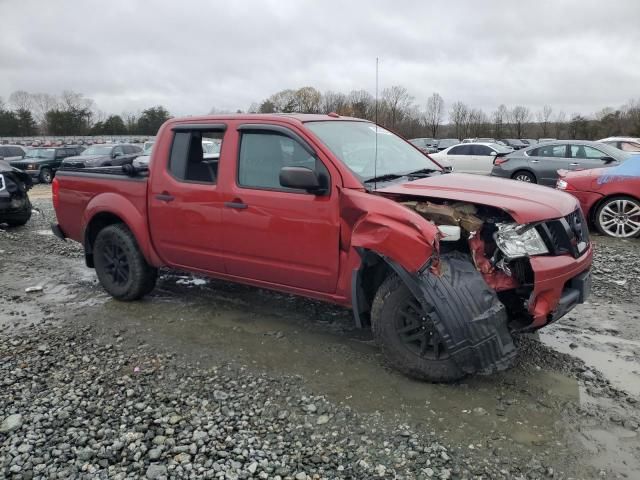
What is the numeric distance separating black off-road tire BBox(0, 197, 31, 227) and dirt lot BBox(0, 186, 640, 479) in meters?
5.42

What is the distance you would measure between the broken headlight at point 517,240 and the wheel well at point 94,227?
12.4 feet

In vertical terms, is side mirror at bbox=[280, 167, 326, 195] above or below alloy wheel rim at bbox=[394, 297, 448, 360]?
above

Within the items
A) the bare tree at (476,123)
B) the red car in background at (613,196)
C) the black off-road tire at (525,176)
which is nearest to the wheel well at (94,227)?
the red car in background at (613,196)

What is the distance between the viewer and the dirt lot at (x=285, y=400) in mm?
2783

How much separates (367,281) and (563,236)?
1.36 meters

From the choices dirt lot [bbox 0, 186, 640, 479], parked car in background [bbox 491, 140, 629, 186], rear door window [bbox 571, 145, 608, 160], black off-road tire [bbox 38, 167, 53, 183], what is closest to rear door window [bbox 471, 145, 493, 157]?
parked car in background [bbox 491, 140, 629, 186]

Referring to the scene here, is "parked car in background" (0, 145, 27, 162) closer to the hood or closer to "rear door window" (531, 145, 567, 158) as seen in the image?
"rear door window" (531, 145, 567, 158)

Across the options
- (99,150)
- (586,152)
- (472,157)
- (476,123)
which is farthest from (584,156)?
(476,123)

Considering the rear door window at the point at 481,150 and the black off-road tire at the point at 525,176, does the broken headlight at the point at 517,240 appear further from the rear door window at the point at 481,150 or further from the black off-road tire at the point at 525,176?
the rear door window at the point at 481,150

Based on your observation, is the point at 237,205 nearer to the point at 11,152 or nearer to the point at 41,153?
the point at 41,153

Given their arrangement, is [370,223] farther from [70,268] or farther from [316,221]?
[70,268]

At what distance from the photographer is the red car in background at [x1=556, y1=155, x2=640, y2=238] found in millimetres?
7910

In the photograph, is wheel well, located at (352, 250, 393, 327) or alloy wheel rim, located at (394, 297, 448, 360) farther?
wheel well, located at (352, 250, 393, 327)

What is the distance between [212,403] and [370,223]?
1.54 meters
